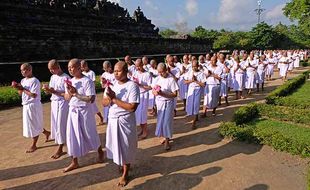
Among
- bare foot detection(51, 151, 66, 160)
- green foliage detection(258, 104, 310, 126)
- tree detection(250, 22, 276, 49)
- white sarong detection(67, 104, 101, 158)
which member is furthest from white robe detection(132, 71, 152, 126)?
tree detection(250, 22, 276, 49)

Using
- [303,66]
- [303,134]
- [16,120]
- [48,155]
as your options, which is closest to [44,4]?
[16,120]

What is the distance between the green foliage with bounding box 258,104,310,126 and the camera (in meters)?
9.25

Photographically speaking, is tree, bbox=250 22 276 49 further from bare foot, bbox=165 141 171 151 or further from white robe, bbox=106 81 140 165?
white robe, bbox=106 81 140 165

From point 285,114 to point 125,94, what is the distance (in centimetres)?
667

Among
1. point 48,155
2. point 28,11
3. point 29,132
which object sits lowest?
point 48,155

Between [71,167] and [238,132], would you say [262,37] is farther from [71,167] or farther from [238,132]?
[71,167]

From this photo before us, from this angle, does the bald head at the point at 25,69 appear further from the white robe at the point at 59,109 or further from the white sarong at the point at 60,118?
the white sarong at the point at 60,118

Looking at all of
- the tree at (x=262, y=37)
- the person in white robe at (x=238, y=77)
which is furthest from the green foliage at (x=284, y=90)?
the tree at (x=262, y=37)

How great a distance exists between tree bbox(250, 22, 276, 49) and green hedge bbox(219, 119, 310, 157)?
59530 mm

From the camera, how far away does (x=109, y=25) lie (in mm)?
26531

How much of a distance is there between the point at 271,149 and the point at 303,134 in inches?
65.8

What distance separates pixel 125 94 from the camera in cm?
491

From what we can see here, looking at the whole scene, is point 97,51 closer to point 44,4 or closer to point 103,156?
point 44,4

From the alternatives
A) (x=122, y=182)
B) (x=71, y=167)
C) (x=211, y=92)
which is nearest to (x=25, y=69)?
(x=71, y=167)
